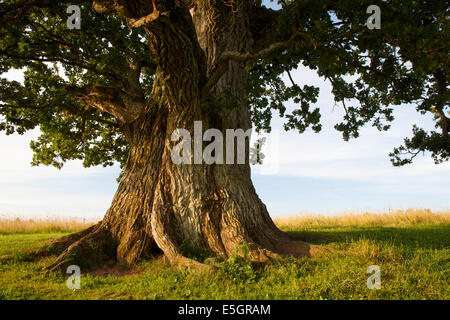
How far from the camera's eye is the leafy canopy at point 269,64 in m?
5.89

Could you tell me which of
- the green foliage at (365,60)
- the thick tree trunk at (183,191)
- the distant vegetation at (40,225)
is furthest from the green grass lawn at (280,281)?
the distant vegetation at (40,225)

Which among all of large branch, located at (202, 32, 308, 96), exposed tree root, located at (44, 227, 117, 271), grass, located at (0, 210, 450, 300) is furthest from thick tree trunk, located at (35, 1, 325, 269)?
large branch, located at (202, 32, 308, 96)

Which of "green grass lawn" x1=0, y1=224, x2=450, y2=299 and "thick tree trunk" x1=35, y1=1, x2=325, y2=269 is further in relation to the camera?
"thick tree trunk" x1=35, y1=1, x2=325, y2=269

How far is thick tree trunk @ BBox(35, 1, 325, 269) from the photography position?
287 inches

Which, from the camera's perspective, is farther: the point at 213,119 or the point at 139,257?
the point at 213,119

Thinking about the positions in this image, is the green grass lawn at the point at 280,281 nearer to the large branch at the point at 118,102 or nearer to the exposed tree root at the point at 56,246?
the exposed tree root at the point at 56,246

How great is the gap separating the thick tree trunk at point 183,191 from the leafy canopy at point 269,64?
1.39 m

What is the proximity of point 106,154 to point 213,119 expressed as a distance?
8.35 m

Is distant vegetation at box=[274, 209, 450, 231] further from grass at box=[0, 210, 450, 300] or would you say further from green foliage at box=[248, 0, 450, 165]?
grass at box=[0, 210, 450, 300]

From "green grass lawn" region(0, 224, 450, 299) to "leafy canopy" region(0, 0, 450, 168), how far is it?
12.3 feet
